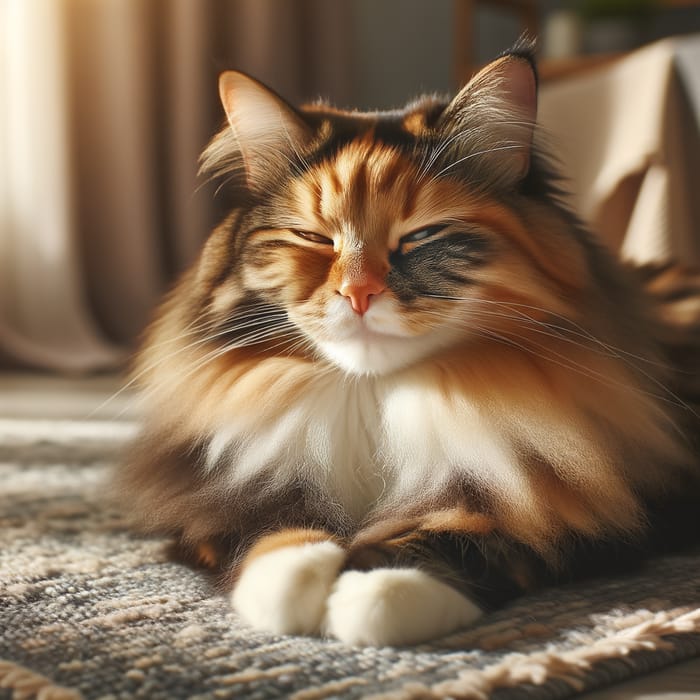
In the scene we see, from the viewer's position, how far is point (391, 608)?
87cm

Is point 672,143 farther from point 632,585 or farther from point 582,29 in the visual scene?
point 582,29

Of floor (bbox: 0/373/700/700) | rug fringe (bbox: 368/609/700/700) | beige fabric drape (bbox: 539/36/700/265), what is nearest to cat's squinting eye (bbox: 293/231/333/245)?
floor (bbox: 0/373/700/700)

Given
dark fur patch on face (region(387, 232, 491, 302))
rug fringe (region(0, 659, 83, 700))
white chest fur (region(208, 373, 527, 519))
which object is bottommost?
rug fringe (region(0, 659, 83, 700))

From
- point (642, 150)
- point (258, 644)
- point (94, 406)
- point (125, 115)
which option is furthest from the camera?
point (125, 115)

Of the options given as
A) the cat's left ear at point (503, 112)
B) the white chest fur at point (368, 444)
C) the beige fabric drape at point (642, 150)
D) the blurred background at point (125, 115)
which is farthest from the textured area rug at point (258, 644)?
the blurred background at point (125, 115)

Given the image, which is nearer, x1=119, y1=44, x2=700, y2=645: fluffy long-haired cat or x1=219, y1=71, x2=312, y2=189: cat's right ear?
x1=119, y1=44, x2=700, y2=645: fluffy long-haired cat

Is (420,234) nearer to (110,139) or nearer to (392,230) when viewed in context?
(392,230)

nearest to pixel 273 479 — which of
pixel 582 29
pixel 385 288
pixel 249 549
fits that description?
pixel 249 549

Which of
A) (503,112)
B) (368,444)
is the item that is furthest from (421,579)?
(503,112)

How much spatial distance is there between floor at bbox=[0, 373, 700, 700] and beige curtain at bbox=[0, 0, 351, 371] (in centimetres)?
25

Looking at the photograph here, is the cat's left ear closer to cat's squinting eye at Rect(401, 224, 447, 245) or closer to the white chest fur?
cat's squinting eye at Rect(401, 224, 447, 245)

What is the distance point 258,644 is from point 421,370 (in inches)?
15.7

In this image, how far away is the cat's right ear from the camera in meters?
1.21

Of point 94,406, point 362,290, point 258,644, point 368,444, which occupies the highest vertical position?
point 362,290
